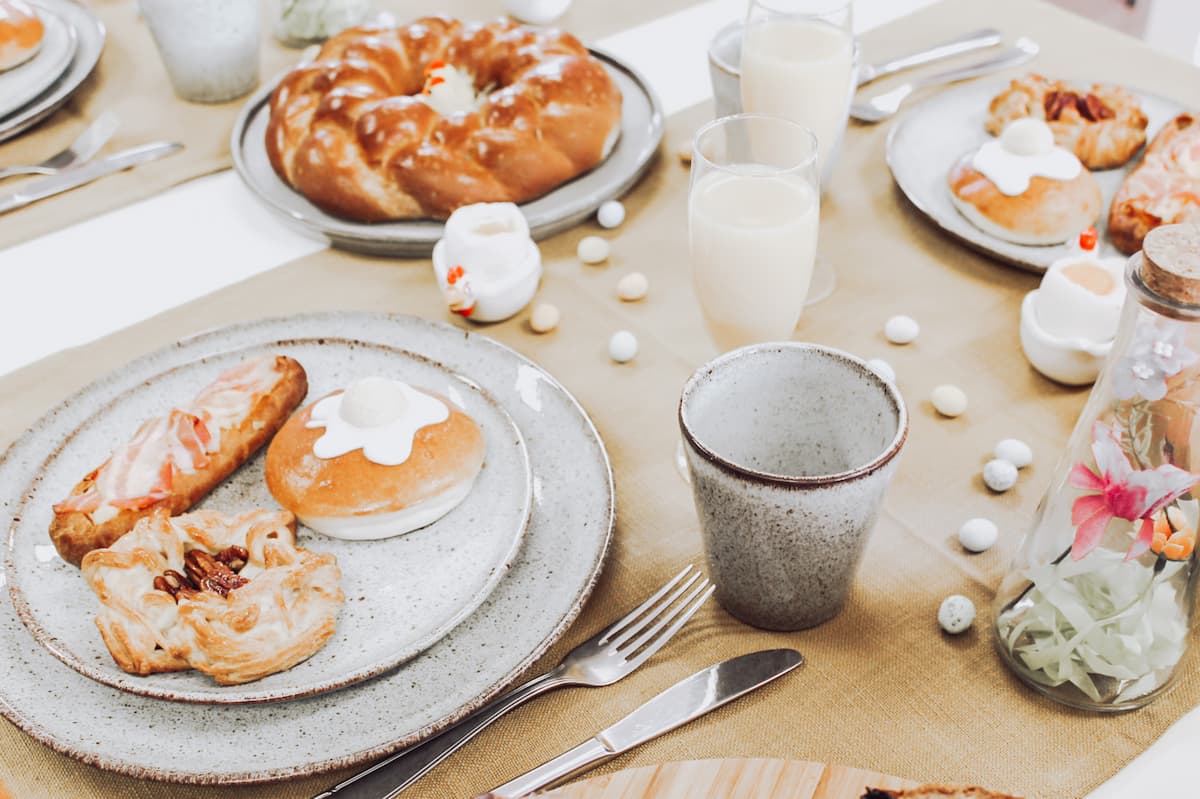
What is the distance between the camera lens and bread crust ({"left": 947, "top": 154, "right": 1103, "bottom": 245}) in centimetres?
117

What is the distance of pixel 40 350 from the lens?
117 centimetres

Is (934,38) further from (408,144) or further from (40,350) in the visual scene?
(40,350)

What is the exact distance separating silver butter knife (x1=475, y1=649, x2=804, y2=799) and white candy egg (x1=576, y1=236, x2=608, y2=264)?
23.4 inches

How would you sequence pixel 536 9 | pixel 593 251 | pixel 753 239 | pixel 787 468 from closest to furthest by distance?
pixel 787 468 → pixel 753 239 → pixel 593 251 → pixel 536 9

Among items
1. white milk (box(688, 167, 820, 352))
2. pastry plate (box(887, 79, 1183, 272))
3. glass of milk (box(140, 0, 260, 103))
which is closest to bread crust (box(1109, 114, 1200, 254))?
pastry plate (box(887, 79, 1183, 272))

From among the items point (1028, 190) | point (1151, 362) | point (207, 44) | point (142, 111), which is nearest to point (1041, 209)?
point (1028, 190)

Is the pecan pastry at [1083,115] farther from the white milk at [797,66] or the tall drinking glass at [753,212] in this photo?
the tall drinking glass at [753,212]

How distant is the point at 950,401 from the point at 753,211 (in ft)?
0.87

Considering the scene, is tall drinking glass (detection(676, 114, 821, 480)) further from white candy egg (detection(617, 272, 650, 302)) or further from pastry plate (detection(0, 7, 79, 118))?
pastry plate (detection(0, 7, 79, 118))

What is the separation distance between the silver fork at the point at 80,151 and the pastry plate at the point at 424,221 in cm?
21

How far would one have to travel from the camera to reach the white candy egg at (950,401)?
3.36ft

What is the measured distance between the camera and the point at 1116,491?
0.69 metres

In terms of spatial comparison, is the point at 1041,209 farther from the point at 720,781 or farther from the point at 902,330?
the point at 720,781

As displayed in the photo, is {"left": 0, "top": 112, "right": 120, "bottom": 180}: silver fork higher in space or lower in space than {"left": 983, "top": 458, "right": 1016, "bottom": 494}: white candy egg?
higher
